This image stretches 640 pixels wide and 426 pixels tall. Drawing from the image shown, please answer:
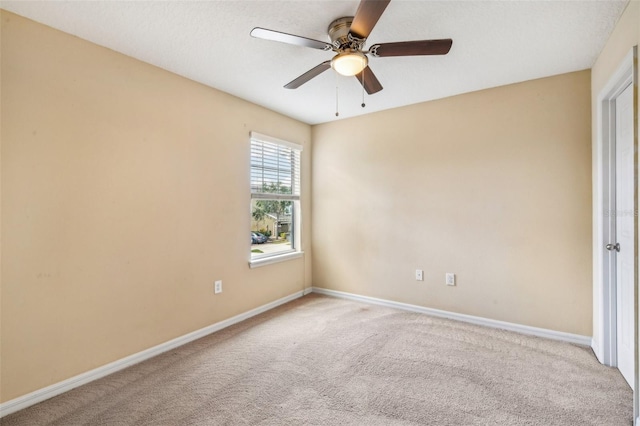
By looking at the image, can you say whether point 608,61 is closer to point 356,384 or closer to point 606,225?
point 606,225

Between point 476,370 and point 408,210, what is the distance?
1.79 m

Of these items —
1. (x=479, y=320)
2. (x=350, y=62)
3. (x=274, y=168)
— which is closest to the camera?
(x=350, y=62)

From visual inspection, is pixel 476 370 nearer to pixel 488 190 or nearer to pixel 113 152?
pixel 488 190

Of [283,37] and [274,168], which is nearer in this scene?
[283,37]

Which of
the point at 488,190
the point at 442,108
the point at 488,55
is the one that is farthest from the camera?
the point at 442,108

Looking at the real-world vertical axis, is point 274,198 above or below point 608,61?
below

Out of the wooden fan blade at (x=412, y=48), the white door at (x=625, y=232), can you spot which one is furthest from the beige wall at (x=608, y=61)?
the wooden fan blade at (x=412, y=48)

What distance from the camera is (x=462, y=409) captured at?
5.95 feet

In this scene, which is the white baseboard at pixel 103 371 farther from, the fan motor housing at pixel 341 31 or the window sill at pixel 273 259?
the fan motor housing at pixel 341 31

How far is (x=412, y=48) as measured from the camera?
71.2 inches

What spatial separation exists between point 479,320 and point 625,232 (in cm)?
150

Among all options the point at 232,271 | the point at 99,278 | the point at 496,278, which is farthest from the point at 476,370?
the point at 99,278

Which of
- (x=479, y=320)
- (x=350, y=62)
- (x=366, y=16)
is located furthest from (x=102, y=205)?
(x=479, y=320)

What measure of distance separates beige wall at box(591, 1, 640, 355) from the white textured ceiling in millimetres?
72
